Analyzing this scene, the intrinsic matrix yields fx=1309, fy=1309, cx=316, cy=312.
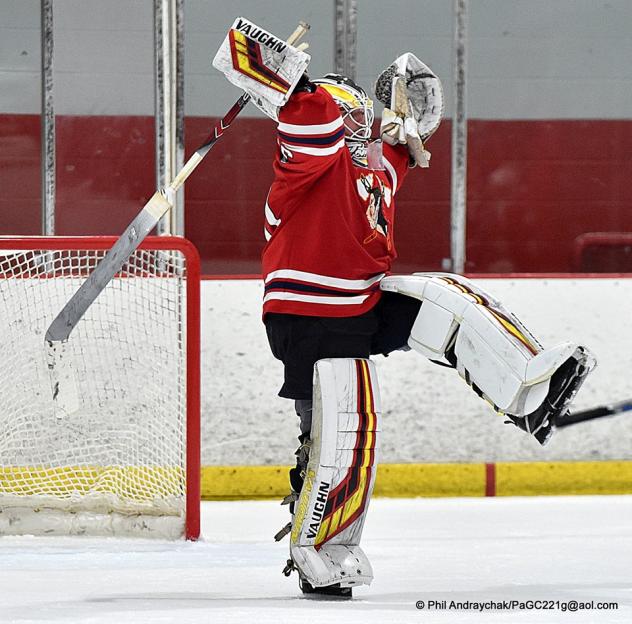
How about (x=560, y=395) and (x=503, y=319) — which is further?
(x=503, y=319)

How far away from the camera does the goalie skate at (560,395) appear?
231 centimetres

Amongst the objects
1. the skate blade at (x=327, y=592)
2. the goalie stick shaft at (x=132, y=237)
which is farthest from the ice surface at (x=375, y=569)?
the goalie stick shaft at (x=132, y=237)

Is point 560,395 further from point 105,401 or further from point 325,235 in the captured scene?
point 105,401

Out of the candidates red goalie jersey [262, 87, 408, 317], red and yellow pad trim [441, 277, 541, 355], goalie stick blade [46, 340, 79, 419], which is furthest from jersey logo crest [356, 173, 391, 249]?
goalie stick blade [46, 340, 79, 419]

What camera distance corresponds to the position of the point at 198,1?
450 cm

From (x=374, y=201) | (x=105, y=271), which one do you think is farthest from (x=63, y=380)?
(x=374, y=201)

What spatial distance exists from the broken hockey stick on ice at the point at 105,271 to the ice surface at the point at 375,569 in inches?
16.8

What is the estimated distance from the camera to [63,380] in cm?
317

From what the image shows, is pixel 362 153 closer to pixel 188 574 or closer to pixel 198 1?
pixel 188 574

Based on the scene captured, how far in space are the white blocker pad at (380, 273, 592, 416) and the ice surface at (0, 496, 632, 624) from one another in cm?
42

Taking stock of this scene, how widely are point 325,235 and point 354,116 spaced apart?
0.91 feet

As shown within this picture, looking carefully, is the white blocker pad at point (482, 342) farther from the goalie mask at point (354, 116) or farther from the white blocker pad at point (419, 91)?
the white blocker pad at point (419, 91)

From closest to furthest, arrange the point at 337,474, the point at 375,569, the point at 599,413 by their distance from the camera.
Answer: the point at 599,413 → the point at 337,474 → the point at 375,569

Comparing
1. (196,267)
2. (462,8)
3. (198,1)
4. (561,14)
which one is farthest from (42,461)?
(561,14)
